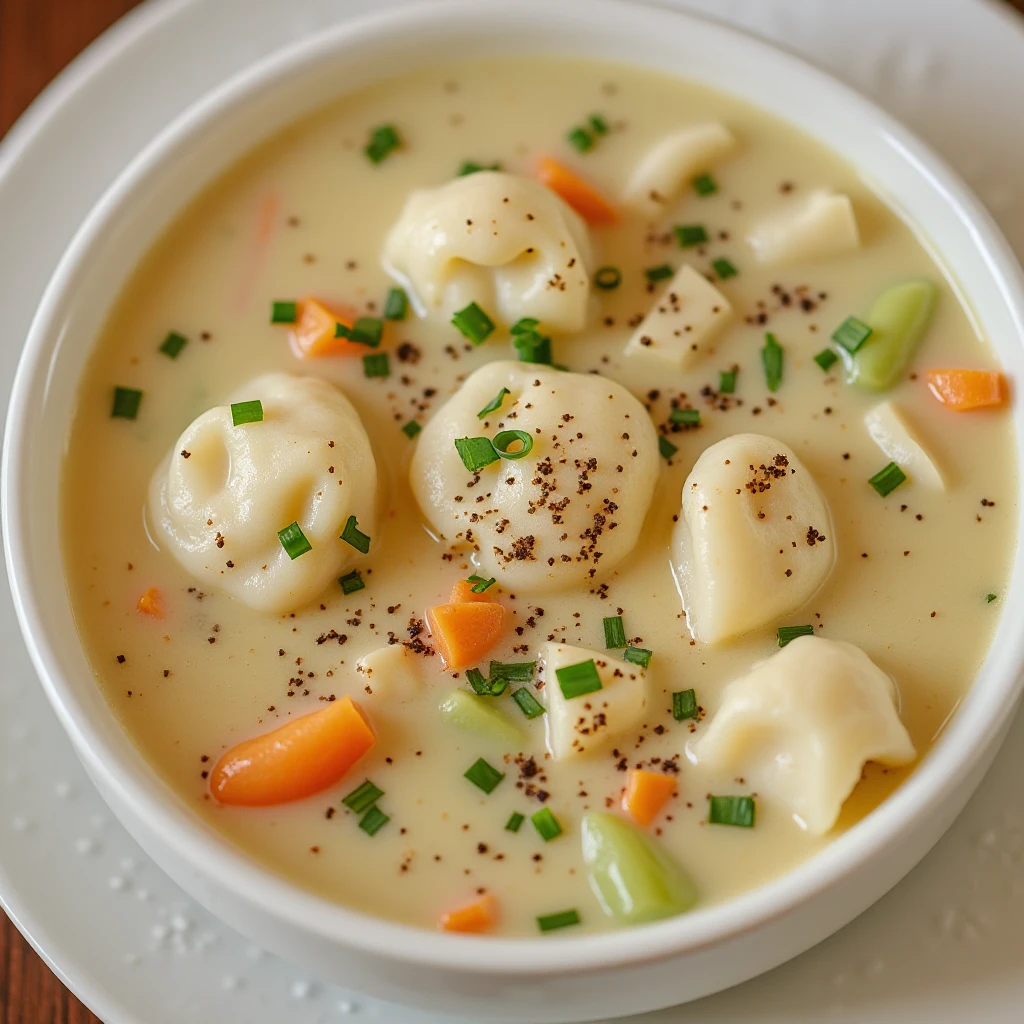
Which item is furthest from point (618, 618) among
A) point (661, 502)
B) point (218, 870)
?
point (218, 870)

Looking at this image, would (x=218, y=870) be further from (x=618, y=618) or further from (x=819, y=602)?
(x=819, y=602)

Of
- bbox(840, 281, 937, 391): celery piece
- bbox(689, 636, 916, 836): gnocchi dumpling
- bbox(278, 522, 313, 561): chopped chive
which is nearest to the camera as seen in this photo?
bbox(689, 636, 916, 836): gnocchi dumpling

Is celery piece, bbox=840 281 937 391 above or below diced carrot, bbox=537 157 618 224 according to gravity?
below

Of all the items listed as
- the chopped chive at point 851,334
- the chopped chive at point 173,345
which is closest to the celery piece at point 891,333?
the chopped chive at point 851,334

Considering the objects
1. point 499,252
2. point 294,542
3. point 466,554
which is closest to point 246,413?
point 294,542

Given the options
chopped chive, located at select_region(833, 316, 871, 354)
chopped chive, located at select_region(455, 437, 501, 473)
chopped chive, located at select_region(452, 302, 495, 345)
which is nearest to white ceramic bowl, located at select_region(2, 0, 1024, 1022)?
chopped chive, located at select_region(833, 316, 871, 354)

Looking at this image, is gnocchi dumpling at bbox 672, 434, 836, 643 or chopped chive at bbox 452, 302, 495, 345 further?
chopped chive at bbox 452, 302, 495, 345

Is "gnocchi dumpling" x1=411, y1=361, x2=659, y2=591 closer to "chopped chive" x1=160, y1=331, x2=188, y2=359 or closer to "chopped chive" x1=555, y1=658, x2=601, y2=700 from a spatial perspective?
"chopped chive" x1=555, y1=658, x2=601, y2=700

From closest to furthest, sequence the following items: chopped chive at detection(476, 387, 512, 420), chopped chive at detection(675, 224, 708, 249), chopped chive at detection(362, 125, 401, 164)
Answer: chopped chive at detection(476, 387, 512, 420) < chopped chive at detection(675, 224, 708, 249) < chopped chive at detection(362, 125, 401, 164)
